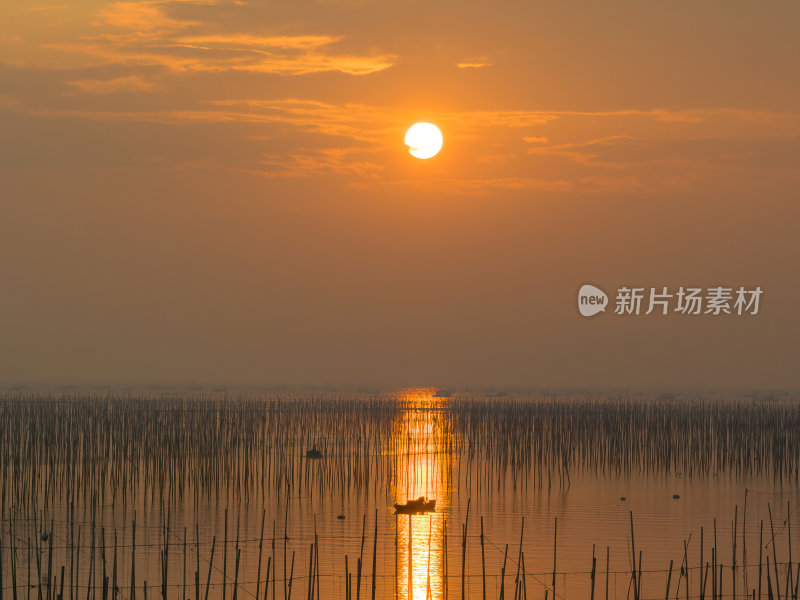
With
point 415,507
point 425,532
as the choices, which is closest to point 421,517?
point 415,507

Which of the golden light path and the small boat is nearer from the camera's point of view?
the golden light path

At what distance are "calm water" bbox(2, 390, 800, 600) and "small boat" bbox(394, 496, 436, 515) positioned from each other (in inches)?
4.1

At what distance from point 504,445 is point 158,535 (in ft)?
26.8

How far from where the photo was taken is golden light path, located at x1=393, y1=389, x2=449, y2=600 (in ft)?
28.4

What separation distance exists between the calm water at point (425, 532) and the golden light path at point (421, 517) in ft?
0.11

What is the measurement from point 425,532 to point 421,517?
3.60ft

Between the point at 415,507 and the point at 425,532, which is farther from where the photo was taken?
the point at 415,507

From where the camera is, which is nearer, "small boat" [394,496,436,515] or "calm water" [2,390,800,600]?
"calm water" [2,390,800,600]

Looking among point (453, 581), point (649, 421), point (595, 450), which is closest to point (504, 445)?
point (595, 450)

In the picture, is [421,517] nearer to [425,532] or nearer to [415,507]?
[415,507]

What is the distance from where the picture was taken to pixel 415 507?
12.6 m

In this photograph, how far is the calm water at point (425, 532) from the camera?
8617 millimetres

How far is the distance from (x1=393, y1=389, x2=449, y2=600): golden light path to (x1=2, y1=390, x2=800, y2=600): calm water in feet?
0.11

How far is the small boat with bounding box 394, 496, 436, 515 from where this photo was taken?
1249 cm
